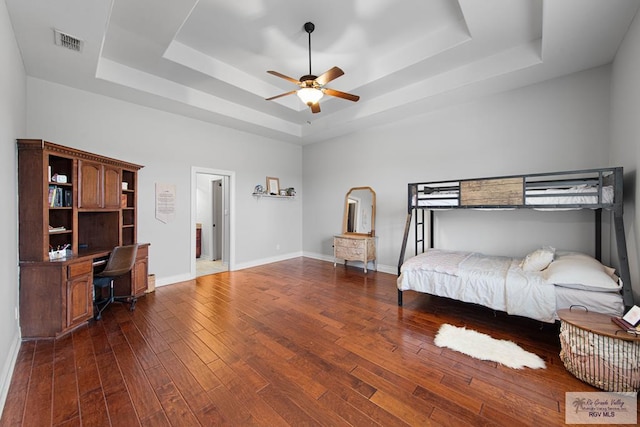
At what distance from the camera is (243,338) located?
261cm

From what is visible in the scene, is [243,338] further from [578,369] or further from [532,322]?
[532,322]

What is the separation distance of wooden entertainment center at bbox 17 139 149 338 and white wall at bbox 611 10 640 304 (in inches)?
214

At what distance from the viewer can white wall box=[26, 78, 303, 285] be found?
11.4 feet

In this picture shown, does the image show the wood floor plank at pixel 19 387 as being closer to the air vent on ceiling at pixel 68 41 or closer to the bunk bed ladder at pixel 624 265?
the air vent on ceiling at pixel 68 41

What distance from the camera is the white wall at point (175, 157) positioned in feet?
11.4

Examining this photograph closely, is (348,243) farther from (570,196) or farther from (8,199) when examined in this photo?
(8,199)

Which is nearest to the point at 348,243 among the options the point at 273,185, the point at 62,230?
the point at 273,185

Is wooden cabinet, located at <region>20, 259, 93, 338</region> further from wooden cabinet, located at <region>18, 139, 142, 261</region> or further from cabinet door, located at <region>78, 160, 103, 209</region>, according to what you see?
cabinet door, located at <region>78, 160, 103, 209</region>

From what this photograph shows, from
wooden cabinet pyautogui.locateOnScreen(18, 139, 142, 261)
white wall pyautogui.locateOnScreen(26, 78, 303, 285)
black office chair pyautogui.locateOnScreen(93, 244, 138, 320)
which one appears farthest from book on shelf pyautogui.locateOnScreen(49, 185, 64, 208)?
white wall pyautogui.locateOnScreen(26, 78, 303, 285)

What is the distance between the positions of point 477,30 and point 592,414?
3.57 meters

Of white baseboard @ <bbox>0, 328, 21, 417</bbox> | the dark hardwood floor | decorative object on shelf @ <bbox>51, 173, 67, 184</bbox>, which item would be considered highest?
decorative object on shelf @ <bbox>51, 173, 67, 184</bbox>

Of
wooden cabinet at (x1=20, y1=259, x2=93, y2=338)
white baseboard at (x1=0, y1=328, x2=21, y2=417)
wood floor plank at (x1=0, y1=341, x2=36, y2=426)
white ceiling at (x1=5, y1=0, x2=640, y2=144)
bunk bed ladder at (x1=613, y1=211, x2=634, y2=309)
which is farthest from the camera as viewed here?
wooden cabinet at (x1=20, y1=259, x2=93, y2=338)

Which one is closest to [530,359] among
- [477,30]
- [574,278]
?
[574,278]

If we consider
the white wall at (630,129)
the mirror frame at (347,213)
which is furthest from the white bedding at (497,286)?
the mirror frame at (347,213)
